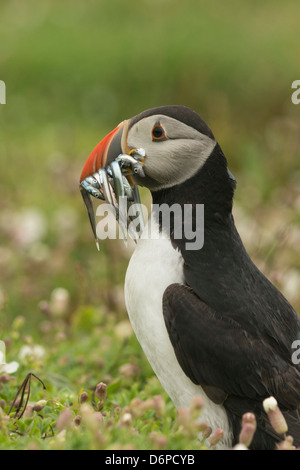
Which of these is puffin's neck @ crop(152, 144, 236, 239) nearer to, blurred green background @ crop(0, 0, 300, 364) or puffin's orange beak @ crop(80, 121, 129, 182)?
puffin's orange beak @ crop(80, 121, 129, 182)

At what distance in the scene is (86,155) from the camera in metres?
10.1

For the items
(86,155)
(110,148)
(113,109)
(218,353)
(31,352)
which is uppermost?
(113,109)

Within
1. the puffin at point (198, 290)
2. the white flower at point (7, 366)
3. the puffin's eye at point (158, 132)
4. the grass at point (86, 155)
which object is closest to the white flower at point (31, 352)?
the grass at point (86, 155)

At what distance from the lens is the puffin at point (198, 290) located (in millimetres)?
3598

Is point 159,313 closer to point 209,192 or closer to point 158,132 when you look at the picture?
point 209,192

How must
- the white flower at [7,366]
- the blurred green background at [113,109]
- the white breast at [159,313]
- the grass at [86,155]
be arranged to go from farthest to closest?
the blurred green background at [113,109] < the grass at [86,155] < the white flower at [7,366] < the white breast at [159,313]

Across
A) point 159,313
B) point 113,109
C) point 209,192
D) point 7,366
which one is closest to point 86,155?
point 113,109

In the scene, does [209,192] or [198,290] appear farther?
[209,192]

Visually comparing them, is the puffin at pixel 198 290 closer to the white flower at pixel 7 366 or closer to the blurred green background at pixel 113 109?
the white flower at pixel 7 366

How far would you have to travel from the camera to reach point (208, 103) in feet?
38.7

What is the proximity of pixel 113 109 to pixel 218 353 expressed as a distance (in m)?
9.03

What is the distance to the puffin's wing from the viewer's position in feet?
11.8

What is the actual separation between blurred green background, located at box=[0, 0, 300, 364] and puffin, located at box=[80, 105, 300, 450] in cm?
140
